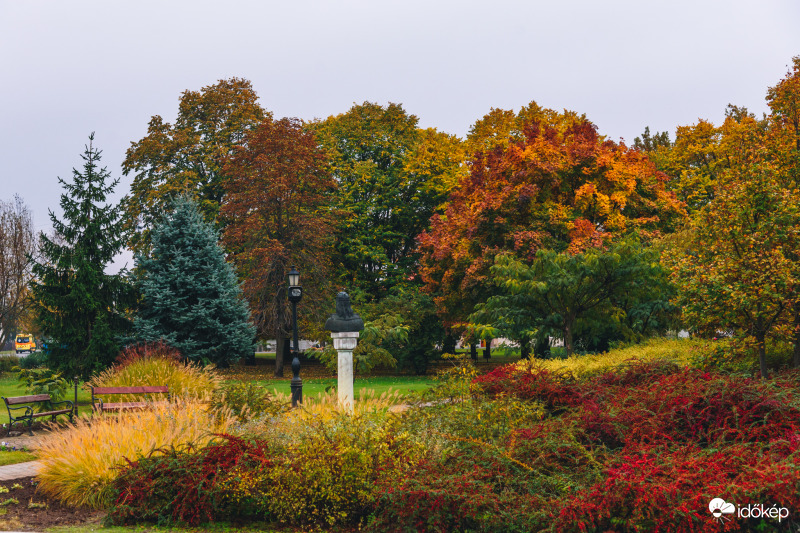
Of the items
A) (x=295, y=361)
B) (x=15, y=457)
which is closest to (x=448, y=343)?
(x=295, y=361)

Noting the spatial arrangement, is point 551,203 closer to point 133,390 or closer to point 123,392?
point 133,390

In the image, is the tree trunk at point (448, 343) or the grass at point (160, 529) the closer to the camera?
the grass at point (160, 529)

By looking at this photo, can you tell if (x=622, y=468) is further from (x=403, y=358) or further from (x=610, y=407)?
(x=403, y=358)

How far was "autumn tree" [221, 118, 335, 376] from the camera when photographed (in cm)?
2822

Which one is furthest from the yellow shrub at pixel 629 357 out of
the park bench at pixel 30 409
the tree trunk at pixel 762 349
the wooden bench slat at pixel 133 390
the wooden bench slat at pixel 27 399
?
the wooden bench slat at pixel 27 399

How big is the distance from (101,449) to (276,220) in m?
22.2

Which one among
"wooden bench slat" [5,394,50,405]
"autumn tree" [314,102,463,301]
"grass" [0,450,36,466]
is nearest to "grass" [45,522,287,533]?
"grass" [0,450,36,466]

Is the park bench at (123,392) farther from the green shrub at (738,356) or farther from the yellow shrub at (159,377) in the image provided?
the green shrub at (738,356)

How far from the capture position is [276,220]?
96.3 ft

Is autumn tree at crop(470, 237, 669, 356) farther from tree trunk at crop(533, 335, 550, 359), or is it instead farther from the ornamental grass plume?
the ornamental grass plume

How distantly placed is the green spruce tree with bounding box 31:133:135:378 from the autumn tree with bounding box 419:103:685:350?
1172cm

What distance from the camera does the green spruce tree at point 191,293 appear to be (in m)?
22.2

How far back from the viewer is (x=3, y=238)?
3206 cm

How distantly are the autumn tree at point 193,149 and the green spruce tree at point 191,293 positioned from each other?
26.2 ft
